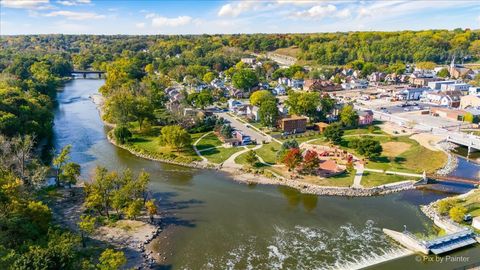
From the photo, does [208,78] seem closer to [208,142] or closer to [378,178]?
[208,142]

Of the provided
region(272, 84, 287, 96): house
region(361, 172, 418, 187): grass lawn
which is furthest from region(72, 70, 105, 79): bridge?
region(361, 172, 418, 187): grass lawn

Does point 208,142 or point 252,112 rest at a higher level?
point 252,112

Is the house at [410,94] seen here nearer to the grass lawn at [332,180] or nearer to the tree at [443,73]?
the tree at [443,73]

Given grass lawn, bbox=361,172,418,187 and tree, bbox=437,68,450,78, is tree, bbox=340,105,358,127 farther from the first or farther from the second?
tree, bbox=437,68,450,78

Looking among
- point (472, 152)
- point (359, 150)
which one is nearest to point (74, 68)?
point (359, 150)

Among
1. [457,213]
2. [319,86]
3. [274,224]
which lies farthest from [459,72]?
[274,224]

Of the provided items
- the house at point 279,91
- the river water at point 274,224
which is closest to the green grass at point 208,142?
the river water at point 274,224
